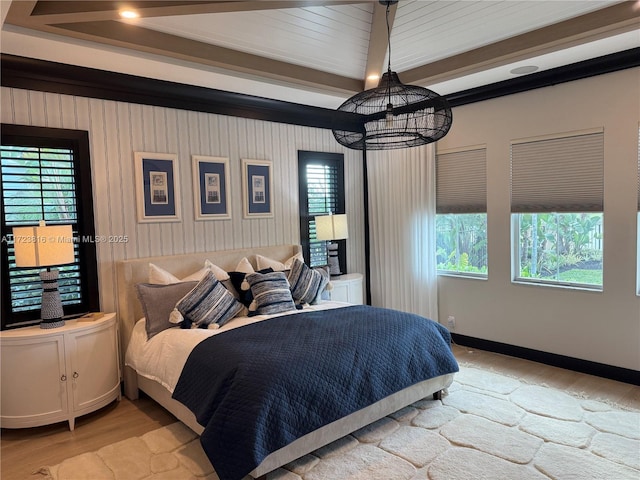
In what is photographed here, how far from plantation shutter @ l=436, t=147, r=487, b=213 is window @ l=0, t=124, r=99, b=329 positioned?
3.60 m

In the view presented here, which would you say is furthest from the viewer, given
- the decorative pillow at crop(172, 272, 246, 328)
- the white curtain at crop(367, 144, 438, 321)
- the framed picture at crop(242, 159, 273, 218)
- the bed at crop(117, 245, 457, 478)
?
the white curtain at crop(367, 144, 438, 321)

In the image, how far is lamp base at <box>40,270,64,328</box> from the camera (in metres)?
3.14

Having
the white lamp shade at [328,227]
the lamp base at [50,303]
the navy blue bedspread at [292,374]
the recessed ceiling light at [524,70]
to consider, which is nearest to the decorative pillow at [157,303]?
the lamp base at [50,303]

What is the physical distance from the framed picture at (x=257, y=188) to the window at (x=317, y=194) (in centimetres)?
47

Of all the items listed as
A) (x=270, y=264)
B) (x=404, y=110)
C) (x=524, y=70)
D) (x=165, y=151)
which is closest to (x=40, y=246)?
(x=165, y=151)

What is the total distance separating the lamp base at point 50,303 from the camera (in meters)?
3.14

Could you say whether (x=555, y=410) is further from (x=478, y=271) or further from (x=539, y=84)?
(x=539, y=84)

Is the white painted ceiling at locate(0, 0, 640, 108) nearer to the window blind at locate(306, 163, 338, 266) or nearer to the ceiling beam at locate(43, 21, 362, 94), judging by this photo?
the ceiling beam at locate(43, 21, 362, 94)

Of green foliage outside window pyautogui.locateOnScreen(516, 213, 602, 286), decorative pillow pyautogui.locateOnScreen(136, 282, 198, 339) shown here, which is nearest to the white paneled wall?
decorative pillow pyautogui.locateOnScreen(136, 282, 198, 339)

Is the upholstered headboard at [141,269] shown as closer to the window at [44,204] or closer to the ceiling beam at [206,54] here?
the window at [44,204]

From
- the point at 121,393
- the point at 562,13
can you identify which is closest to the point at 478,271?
the point at 562,13

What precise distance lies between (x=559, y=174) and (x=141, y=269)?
3893 mm

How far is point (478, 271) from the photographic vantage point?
478 cm

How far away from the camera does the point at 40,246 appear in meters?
3.02
